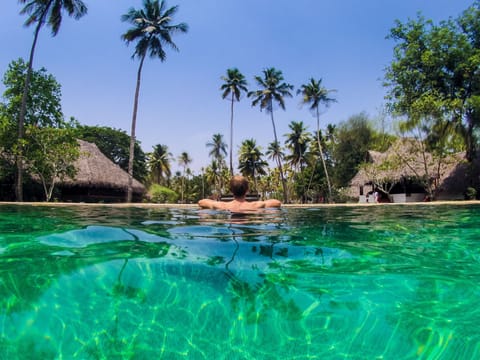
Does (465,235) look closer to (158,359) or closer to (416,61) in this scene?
(158,359)

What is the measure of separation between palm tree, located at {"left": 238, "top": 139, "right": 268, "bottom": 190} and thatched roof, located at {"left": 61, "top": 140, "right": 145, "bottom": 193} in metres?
17.4

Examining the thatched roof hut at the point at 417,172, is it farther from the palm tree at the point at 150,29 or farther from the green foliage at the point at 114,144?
the green foliage at the point at 114,144

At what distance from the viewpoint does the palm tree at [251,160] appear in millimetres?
42000

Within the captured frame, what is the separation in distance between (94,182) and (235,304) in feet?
76.6

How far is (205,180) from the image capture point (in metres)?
53.0

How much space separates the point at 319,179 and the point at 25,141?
31.4 metres

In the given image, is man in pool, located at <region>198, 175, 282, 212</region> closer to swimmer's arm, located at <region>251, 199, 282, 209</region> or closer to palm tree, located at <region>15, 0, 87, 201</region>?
swimmer's arm, located at <region>251, 199, 282, 209</region>

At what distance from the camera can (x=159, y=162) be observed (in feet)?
155

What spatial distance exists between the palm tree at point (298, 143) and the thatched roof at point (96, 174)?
2143 centimetres

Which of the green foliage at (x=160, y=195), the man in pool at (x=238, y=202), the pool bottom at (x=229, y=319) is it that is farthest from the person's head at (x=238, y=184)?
the green foliage at (x=160, y=195)

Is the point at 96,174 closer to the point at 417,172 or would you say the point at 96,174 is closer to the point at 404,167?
the point at 404,167

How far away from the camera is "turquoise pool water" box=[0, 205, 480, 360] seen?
6.62 feet

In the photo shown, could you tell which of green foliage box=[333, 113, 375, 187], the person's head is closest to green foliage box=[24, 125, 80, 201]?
the person's head

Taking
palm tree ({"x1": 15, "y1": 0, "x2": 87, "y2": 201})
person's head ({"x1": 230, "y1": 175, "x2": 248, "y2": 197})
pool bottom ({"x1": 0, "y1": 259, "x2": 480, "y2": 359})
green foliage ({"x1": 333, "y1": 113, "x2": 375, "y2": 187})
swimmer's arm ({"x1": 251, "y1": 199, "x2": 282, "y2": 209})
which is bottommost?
pool bottom ({"x1": 0, "y1": 259, "x2": 480, "y2": 359})
